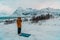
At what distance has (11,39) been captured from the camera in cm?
936

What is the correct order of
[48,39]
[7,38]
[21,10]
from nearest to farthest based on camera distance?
[48,39] < [7,38] < [21,10]

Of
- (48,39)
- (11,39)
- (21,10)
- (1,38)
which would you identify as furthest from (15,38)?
(21,10)

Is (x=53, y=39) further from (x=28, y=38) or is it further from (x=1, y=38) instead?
(x=1, y=38)

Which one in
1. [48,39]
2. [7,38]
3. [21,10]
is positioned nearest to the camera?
[48,39]

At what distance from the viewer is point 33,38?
Result: 9.38 metres

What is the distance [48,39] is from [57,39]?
0.47m

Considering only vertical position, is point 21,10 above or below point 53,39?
below

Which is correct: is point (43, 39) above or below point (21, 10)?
above

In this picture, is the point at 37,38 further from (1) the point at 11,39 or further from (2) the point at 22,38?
(1) the point at 11,39

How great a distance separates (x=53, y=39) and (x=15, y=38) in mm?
2021

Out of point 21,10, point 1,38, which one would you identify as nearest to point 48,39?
point 1,38

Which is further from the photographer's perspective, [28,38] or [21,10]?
[21,10]

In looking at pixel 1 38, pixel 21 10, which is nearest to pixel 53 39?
pixel 1 38

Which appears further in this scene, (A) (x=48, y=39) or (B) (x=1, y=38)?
(B) (x=1, y=38)
